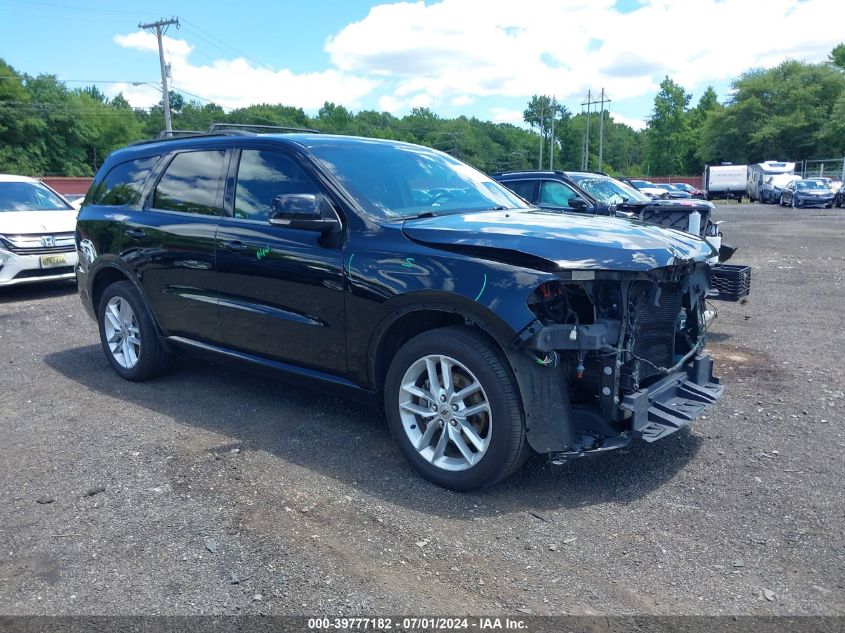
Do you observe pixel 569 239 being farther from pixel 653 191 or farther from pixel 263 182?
pixel 653 191

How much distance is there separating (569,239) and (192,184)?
2941 millimetres

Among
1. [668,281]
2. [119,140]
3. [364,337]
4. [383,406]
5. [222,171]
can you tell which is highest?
[119,140]

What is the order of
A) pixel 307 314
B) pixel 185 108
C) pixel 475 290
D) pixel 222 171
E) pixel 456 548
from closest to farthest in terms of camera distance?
pixel 456 548 → pixel 475 290 → pixel 307 314 → pixel 222 171 → pixel 185 108

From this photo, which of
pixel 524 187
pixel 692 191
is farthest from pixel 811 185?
pixel 524 187

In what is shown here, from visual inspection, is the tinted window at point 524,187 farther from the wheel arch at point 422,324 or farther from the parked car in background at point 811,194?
the parked car in background at point 811,194

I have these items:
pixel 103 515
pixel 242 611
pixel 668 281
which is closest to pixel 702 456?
pixel 668 281

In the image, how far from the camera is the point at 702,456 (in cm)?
421

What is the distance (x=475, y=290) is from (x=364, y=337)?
84cm

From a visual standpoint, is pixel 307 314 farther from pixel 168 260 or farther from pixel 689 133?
pixel 689 133

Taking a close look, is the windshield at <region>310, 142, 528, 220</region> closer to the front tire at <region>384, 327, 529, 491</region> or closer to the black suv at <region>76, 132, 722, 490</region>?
the black suv at <region>76, 132, 722, 490</region>

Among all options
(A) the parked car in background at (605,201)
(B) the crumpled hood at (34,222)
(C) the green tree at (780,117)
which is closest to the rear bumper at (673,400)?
(A) the parked car in background at (605,201)

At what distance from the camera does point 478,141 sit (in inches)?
4139

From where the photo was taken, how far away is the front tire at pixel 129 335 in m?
5.59

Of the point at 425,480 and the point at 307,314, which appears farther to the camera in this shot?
the point at 307,314
